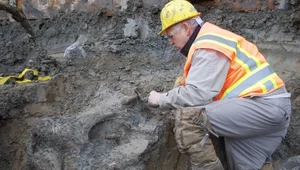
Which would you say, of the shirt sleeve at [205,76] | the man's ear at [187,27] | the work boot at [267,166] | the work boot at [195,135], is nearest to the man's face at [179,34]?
the man's ear at [187,27]

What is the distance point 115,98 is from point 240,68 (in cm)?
118

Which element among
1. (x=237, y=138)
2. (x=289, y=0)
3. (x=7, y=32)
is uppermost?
(x=289, y=0)

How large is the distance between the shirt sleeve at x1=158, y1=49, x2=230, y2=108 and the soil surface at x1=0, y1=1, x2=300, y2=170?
1.92 ft

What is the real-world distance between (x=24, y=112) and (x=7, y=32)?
11.3ft

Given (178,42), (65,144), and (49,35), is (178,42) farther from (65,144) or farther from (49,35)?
(49,35)

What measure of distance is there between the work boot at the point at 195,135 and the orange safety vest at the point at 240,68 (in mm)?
269

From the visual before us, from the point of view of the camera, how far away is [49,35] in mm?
5965

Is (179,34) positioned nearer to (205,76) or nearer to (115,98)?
(205,76)

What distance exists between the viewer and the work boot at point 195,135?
2529 millimetres

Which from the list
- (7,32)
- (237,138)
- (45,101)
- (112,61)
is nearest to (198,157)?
(237,138)

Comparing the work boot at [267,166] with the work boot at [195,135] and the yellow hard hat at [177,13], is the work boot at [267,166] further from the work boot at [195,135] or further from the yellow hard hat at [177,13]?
the yellow hard hat at [177,13]

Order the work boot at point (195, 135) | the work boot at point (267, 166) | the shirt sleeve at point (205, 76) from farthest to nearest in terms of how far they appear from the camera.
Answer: the work boot at point (267, 166), the work boot at point (195, 135), the shirt sleeve at point (205, 76)

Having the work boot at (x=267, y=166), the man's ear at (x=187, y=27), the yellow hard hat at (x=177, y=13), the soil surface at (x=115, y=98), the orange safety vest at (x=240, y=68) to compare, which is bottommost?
the work boot at (x=267, y=166)

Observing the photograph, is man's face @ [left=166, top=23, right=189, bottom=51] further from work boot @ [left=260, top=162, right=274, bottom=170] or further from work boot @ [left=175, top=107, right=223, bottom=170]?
work boot @ [left=260, top=162, right=274, bottom=170]
